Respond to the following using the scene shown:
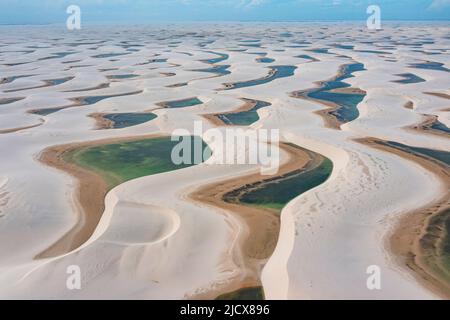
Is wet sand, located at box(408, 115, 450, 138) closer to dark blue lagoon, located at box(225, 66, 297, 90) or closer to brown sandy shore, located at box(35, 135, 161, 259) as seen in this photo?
brown sandy shore, located at box(35, 135, 161, 259)

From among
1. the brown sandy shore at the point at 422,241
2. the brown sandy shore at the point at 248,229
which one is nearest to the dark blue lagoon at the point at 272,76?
the brown sandy shore at the point at 248,229

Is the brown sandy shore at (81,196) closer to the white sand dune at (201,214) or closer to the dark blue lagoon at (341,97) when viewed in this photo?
the white sand dune at (201,214)

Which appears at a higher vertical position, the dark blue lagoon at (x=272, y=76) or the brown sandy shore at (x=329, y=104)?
the dark blue lagoon at (x=272, y=76)

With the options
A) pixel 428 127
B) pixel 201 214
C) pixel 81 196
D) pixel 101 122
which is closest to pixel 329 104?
pixel 428 127

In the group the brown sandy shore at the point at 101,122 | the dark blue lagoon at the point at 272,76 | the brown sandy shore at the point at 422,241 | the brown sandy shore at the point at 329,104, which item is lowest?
the brown sandy shore at the point at 422,241

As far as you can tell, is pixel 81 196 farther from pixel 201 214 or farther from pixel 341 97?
pixel 341 97
